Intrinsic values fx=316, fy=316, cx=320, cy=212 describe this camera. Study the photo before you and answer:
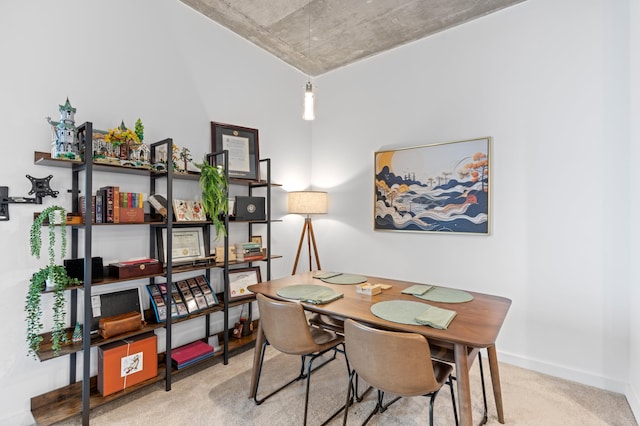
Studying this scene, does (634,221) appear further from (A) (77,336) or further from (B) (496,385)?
(A) (77,336)

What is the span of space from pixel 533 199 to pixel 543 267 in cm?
57

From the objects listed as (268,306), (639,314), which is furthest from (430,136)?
(268,306)

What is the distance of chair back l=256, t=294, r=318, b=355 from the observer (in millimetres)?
1845

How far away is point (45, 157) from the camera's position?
6.26 feet

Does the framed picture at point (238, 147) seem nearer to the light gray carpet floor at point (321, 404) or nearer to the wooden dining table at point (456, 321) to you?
the wooden dining table at point (456, 321)

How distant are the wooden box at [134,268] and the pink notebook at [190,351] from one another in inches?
28.5

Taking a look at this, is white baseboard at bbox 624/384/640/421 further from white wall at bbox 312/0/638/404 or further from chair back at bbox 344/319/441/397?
chair back at bbox 344/319/441/397

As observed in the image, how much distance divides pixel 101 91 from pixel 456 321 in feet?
9.13

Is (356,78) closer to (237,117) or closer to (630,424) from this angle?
(237,117)

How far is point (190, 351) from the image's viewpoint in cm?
261

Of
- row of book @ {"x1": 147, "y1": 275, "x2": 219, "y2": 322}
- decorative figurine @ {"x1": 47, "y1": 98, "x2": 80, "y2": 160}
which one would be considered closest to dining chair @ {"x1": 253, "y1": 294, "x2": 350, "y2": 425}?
row of book @ {"x1": 147, "y1": 275, "x2": 219, "y2": 322}

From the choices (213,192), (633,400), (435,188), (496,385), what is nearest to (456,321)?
(496,385)

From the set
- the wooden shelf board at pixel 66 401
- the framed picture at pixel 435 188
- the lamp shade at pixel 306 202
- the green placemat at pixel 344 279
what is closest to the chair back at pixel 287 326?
the green placemat at pixel 344 279

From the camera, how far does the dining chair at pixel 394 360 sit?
1.42 meters
